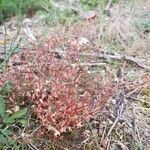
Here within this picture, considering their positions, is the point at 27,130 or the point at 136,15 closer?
the point at 27,130

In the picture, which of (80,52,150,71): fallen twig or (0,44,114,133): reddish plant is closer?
(0,44,114,133): reddish plant

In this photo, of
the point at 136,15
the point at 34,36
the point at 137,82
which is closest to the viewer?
the point at 137,82

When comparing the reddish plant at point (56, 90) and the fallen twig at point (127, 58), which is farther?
the fallen twig at point (127, 58)

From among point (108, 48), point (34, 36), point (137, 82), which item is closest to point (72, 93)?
point (137, 82)

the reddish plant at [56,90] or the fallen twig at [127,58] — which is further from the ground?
the reddish plant at [56,90]

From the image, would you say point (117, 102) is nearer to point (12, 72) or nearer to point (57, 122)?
point (57, 122)

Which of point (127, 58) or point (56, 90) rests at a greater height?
point (56, 90)

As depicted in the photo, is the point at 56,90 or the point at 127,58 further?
the point at 127,58

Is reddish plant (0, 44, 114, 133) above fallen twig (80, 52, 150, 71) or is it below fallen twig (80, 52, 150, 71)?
above
